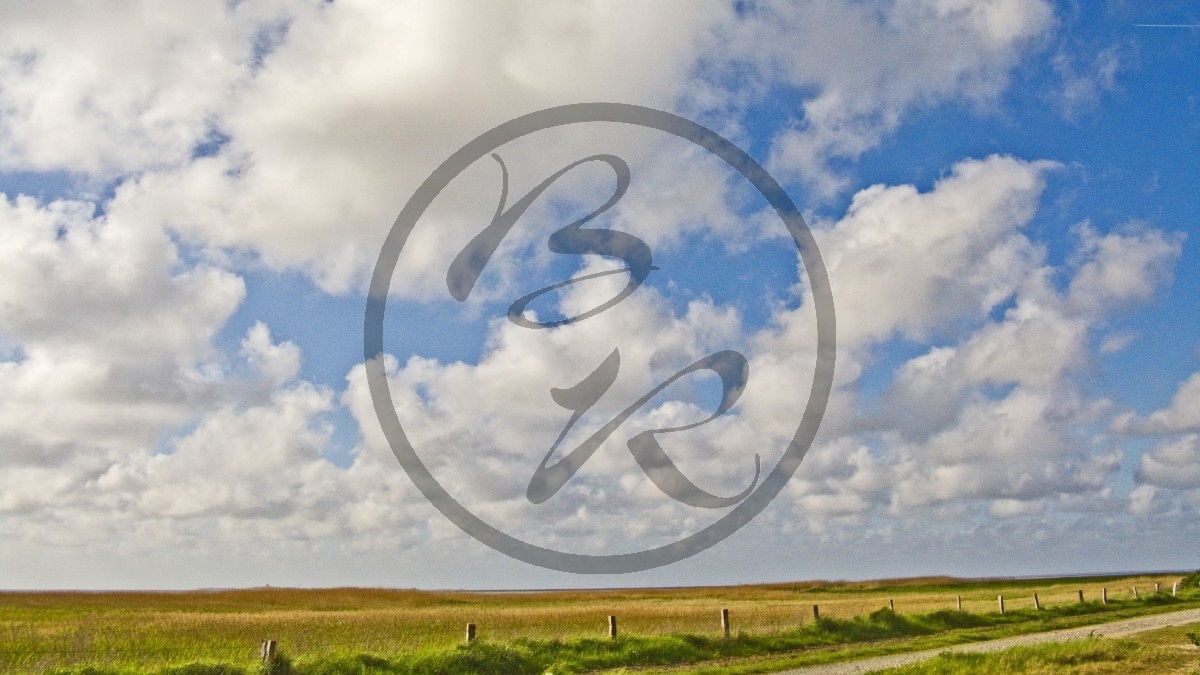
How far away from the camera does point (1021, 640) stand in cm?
2856

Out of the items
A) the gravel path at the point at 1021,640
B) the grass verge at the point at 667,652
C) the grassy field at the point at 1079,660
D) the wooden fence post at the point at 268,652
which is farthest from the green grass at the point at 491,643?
the grassy field at the point at 1079,660

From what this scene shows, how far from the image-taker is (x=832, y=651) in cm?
2612

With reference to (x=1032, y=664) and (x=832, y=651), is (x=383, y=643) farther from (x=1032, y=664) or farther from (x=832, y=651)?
(x=1032, y=664)

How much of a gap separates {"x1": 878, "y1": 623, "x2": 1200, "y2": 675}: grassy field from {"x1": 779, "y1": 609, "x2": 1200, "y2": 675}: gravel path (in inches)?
57.5

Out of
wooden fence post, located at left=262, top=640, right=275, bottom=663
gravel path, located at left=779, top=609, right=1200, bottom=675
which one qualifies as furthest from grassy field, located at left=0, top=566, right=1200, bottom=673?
gravel path, located at left=779, top=609, right=1200, bottom=675

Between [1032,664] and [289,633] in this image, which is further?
[289,633]

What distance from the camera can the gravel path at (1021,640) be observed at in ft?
68.9

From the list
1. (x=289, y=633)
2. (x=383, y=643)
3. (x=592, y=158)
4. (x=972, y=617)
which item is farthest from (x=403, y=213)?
(x=972, y=617)

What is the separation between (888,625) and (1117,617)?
14301 millimetres

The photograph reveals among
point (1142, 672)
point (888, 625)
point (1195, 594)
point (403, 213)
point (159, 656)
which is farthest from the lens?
point (1195, 594)

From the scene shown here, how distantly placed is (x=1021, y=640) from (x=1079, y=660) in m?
8.76

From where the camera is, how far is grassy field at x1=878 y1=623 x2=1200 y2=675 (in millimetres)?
18781

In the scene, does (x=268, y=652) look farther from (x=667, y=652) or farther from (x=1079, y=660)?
(x=1079, y=660)

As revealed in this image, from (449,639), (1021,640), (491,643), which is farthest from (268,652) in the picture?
(1021,640)
